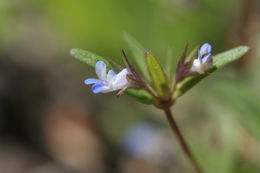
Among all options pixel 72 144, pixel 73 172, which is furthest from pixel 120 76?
pixel 72 144

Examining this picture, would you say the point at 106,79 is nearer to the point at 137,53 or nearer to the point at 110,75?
the point at 110,75

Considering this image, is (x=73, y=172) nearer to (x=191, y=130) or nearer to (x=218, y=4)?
(x=191, y=130)

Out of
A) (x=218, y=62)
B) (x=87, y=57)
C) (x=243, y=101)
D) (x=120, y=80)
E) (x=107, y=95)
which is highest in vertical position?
(x=87, y=57)

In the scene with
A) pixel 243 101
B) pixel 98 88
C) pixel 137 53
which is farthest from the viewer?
pixel 243 101

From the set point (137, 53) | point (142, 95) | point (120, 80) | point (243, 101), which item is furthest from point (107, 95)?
point (120, 80)

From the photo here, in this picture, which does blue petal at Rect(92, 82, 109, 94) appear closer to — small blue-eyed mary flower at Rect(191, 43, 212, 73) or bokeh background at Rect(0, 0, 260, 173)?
small blue-eyed mary flower at Rect(191, 43, 212, 73)

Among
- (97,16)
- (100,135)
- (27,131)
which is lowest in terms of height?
(100,135)
